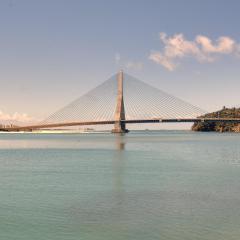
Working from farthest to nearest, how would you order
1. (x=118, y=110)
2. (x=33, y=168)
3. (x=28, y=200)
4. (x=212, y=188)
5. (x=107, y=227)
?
(x=118, y=110) → (x=33, y=168) → (x=212, y=188) → (x=28, y=200) → (x=107, y=227)

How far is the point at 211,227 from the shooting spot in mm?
14781

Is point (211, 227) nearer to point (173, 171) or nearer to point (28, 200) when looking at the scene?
point (28, 200)

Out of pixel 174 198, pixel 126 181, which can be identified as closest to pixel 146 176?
pixel 126 181

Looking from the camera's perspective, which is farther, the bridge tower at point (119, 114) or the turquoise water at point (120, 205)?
the bridge tower at point (119, 114)

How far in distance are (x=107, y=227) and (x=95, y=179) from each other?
479 inches

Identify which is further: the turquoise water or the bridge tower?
the bridge tower

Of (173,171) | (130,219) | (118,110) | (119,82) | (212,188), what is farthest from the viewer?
(119,82)

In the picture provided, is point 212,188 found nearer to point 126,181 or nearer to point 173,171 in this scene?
point 126,181

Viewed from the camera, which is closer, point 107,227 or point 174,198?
point 107,227

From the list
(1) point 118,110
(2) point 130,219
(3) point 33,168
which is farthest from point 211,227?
(1) point 118,110

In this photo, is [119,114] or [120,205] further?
[119,114]

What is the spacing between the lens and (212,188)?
22.7 meters

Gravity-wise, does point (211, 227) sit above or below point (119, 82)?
below

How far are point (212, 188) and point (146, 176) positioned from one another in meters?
6.14
